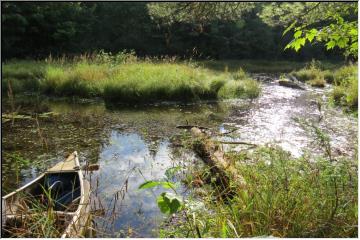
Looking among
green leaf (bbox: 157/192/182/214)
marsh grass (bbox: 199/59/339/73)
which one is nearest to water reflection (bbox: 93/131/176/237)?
green leaf (bbox: 157/192/182/214)

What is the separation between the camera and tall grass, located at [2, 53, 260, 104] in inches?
456

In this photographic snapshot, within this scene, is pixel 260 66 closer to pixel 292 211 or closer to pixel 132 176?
pixel 132 176

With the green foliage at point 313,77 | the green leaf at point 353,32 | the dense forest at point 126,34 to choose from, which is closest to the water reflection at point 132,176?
the green leaf at point 353,32

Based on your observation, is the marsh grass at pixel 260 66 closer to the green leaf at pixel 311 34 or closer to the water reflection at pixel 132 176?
the water reflection at pixel 132 176

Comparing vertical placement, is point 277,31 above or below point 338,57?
above

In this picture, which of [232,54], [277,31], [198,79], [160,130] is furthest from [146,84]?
[277,31]

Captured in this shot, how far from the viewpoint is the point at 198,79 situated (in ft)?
39.9

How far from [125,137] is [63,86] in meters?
5.39

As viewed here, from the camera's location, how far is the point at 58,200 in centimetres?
398

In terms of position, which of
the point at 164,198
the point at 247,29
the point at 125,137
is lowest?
the point at 125,137

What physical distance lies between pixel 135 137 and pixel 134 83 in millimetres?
4160

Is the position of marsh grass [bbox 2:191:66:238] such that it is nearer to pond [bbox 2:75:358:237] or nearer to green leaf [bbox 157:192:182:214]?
pond [bbox 2:75:358:237]

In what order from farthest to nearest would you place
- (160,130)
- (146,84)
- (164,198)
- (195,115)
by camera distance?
(146,84)
(195,115)
(160,130)
(164,198)

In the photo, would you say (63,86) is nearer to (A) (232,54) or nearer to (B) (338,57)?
(A) (232,54)
